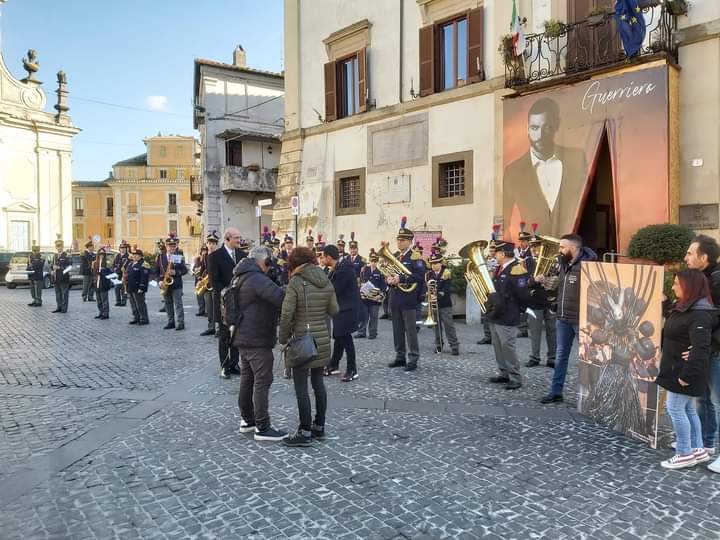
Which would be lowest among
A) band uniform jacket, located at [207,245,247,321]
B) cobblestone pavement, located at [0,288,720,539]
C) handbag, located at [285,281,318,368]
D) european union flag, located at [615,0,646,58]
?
cobblestone pavement, located at [0,288,720,539]

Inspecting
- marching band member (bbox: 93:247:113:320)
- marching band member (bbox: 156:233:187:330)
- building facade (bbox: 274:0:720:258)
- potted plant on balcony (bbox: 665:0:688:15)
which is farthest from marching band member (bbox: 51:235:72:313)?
potted plant on balcony (bbox: 665:0:688:15)

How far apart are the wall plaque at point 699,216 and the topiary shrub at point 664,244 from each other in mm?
1340

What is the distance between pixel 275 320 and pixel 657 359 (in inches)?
136

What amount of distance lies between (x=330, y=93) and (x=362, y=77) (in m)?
1.82

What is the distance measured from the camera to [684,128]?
1204 centimetres

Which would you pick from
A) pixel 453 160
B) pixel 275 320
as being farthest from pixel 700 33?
pixel 275 320

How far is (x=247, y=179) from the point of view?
36.1m

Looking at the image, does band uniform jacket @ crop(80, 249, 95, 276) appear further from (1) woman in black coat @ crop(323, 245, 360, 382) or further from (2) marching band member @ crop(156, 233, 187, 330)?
(1) woman in black coat @ crop(323, 245, 360, 382)

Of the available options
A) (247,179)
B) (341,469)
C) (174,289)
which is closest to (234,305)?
(341,469)

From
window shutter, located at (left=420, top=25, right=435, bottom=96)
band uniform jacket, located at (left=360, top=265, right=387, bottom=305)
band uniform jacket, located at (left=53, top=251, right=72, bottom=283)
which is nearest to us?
band uniform jacket, located at (left=360, top=265, right=387, bottom=305)

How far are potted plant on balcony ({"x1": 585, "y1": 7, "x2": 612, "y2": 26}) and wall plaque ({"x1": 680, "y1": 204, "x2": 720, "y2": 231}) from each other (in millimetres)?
4559

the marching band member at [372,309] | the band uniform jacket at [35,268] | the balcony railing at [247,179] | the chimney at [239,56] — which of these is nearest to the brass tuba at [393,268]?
the marching band member at [372,309]

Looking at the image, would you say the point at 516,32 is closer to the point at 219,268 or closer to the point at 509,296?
the point at 509,296

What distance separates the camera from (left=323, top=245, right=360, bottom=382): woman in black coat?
24.6ft
